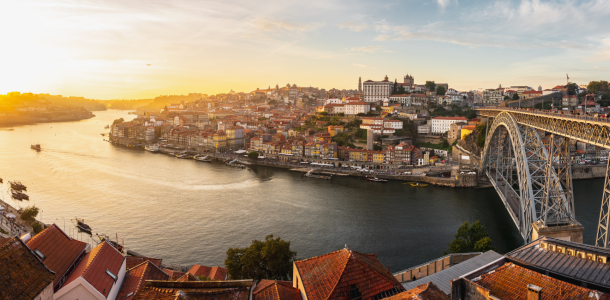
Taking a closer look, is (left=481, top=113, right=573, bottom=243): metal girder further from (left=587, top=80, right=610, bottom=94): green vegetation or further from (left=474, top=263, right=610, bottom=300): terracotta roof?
(left=587, top=80, right=610, bottom=94): green vegetation

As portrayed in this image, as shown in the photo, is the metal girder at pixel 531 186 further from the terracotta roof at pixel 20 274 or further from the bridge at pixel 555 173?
the terracotta roof at pixel 20 274

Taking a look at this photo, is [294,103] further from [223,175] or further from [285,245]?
[285,245]

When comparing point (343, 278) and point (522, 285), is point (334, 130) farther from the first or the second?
point (522, 285)

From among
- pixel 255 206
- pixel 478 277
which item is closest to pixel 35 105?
pixel 255 206

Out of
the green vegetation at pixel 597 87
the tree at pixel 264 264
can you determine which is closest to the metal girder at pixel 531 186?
the tree at pixel 264 264

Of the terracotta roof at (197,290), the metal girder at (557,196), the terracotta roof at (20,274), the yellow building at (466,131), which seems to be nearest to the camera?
the terracotta roof at (20,274)

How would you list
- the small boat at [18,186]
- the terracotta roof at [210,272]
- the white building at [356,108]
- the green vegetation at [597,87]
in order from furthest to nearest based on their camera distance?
the white building at [356,108] → the green vegetation at [597,87] → the small boat at [18,186] → the terracotta roof at [210,272]

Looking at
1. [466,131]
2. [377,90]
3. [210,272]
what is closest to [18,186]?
[210,272]
